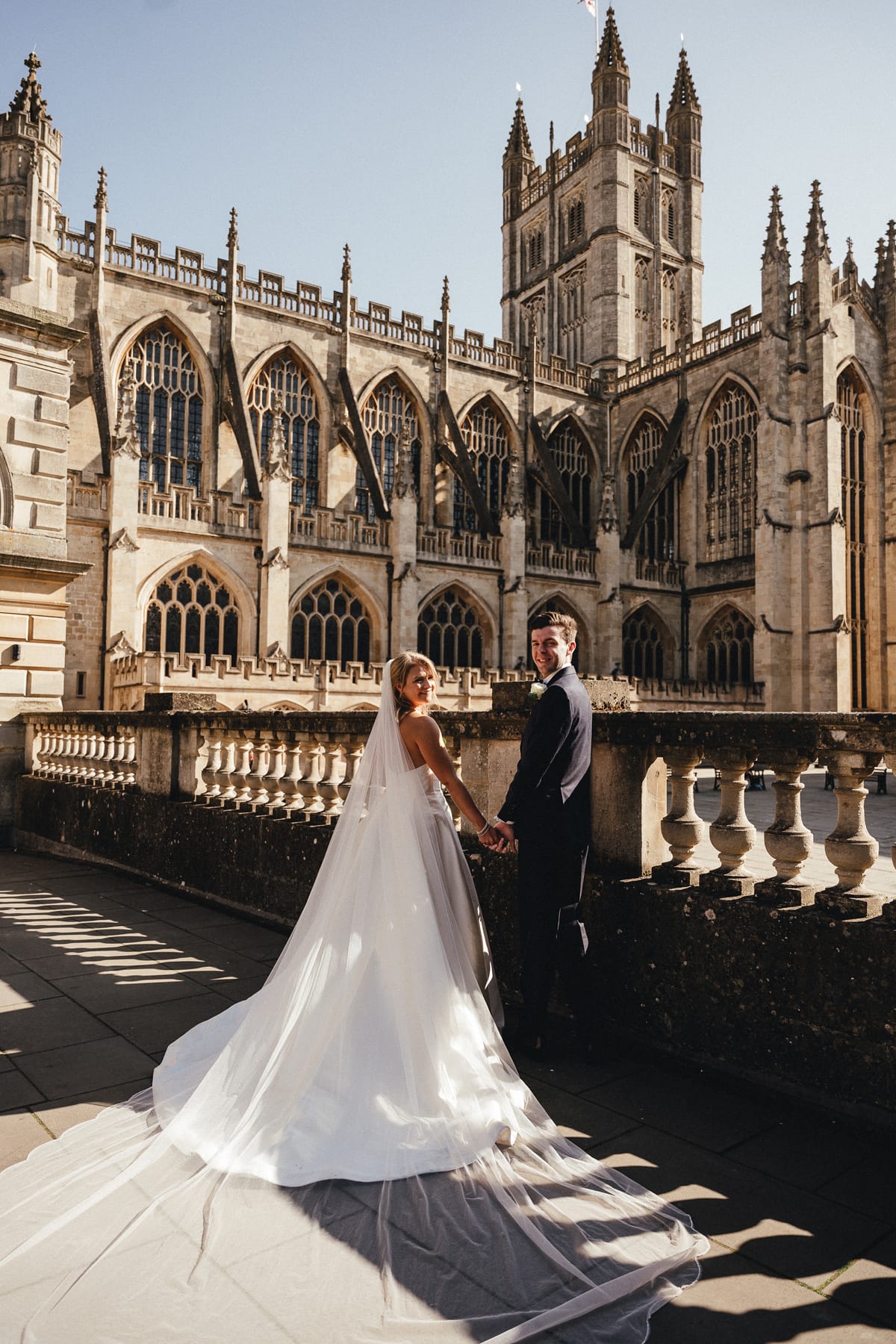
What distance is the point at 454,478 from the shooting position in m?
30.6

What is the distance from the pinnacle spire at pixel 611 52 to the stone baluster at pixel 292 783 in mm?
43228

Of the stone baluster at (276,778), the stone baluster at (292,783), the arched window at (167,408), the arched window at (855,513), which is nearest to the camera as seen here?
the stone baluster at (292,783)

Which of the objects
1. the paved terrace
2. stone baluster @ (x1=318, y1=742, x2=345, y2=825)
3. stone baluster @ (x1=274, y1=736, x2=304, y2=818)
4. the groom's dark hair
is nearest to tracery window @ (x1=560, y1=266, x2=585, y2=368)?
stone baluster @ (x1=274, y1=736, x2=304, y2=818)

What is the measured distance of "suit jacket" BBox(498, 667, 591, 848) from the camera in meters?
3.67

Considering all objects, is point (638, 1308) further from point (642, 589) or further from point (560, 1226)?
point (642, 589)

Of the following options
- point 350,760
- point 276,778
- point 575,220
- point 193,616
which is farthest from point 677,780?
point 575,220

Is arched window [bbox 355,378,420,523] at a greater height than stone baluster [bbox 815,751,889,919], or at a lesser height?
greater

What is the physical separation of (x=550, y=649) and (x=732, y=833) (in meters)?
1.09

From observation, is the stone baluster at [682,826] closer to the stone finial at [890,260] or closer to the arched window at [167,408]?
the arched window at [167,408]

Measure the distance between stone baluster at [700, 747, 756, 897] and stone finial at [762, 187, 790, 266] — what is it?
1180 inches

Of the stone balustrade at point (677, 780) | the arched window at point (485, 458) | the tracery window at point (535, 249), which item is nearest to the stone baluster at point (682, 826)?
the stone balustrade at point (677, 780)

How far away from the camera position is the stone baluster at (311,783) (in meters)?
5.88

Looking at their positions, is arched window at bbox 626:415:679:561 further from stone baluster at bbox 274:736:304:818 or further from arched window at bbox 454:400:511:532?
stone baluster at bbox 274:736:304:818

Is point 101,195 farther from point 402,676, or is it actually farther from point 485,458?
point 402,676
